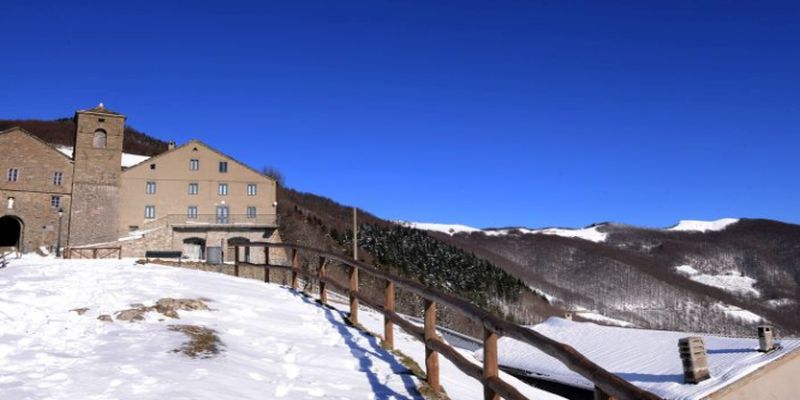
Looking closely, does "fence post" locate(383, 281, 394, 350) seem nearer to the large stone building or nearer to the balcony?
the large stone building

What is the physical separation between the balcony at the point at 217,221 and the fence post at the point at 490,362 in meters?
51.9

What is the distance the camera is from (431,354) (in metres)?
6.22

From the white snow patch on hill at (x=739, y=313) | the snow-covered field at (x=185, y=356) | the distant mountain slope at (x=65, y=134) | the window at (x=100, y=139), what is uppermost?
the distant mountain slope at (x=65, y=134)

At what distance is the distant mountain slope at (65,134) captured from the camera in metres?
124

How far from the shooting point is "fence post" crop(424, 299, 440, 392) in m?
6.14

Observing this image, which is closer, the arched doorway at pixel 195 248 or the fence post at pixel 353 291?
the fence post at pixel 353 291

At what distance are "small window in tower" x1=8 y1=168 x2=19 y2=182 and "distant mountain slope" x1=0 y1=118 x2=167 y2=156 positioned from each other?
71.5 metres

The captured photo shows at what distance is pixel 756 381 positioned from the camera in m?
19.5

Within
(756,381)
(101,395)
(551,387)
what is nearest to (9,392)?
(101,395)

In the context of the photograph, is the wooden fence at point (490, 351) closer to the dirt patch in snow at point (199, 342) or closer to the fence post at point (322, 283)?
the dirt patch in snow at point (199, 342)

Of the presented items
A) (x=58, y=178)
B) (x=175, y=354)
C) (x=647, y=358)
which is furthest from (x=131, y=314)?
(x=58, y=178)

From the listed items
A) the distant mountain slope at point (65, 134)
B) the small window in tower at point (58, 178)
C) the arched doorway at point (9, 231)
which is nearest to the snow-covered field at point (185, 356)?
the small window in tower at point (58, 178)

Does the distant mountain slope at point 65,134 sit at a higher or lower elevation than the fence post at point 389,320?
higher

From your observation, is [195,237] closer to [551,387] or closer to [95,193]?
[95,193]
